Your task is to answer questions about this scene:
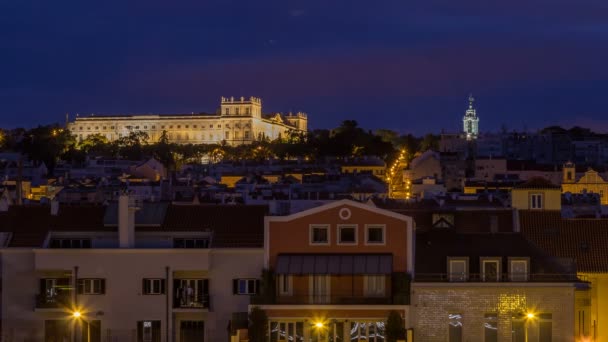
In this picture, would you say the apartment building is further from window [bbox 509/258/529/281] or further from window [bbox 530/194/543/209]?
window [bbox 530/194/543/209]

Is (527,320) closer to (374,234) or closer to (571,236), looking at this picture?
(374,234)

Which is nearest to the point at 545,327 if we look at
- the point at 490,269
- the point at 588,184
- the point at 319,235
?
the point at 490,269

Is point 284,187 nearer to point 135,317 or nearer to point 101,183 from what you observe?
point 101,183

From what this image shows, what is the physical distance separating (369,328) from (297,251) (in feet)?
9.04

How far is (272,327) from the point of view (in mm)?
32125

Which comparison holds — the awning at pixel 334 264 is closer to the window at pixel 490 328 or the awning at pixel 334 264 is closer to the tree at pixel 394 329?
the tree at pixel 394 329

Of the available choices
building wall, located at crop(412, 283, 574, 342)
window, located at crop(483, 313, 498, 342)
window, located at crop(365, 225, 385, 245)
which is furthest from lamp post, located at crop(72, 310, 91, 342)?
window, located at crop(483, 313, 498, 342)

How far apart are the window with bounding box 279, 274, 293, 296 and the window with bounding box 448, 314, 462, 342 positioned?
13.3ft

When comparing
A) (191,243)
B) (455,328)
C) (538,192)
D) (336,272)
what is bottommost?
(455,328)

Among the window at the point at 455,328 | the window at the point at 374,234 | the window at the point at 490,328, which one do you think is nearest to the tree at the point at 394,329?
the window at the point at 455,328

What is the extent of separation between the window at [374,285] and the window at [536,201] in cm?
1365

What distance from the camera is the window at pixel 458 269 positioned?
32156 mm

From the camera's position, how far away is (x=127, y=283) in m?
33.7

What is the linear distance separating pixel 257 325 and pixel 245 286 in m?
2.54
